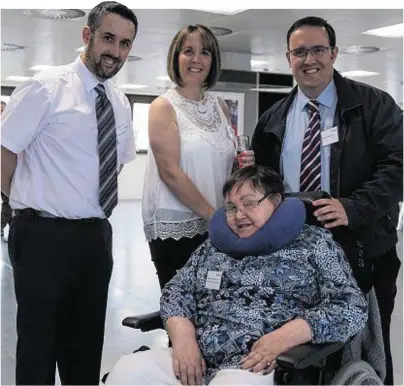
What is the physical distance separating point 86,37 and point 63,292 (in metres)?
1.00

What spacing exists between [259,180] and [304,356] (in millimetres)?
688

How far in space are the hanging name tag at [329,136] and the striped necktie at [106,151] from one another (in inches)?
33.5

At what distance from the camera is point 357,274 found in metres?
2.25

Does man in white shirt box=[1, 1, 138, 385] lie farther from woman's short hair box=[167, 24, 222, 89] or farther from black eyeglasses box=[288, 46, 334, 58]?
black eyeglasses box=[288, 46, 334, 58]

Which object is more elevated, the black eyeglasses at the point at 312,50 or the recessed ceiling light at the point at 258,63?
the recessed ceiling light at the point at 258,63

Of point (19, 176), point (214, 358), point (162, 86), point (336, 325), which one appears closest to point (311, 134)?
point (336, 325)

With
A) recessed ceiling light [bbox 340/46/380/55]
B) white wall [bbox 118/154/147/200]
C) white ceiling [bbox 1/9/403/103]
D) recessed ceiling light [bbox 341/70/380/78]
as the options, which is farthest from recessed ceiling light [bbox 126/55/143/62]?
white wall [bbox 118/154/147/200]

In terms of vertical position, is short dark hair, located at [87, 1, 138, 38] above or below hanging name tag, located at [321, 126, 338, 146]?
above

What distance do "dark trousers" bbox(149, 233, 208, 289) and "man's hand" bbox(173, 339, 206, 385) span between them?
59 cm

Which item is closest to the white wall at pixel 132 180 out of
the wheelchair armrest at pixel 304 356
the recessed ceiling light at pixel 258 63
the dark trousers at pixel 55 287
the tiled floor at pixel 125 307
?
the recessed ceiling light at pixel 258 63

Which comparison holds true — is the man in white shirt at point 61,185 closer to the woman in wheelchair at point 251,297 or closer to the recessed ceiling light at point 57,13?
the woman in wheelchair at point 251,297

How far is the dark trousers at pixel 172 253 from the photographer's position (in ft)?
8.55

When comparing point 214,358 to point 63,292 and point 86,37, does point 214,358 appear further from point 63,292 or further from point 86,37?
point 86,37

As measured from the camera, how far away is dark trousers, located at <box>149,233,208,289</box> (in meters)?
2.61
